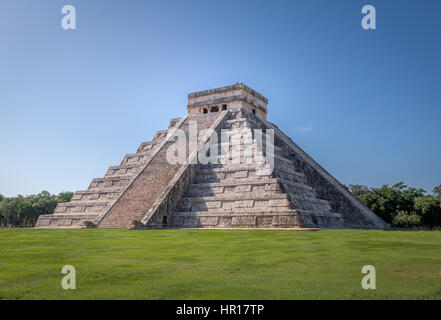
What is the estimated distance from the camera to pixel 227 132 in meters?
24.6

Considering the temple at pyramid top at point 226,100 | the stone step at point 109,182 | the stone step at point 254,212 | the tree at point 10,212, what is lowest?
the tree at point 10,212

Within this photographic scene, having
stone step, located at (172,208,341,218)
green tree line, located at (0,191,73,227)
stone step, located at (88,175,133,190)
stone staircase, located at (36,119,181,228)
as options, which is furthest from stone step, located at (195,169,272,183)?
green tree line, located at (0,191,73,227)

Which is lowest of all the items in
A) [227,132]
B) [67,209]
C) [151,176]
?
[67,209]

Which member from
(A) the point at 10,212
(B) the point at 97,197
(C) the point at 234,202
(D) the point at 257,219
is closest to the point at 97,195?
(B) the point at 97,197

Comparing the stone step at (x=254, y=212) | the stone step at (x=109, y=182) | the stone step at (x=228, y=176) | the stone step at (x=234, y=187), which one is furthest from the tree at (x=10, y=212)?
the stone step at (x=254, y=212)

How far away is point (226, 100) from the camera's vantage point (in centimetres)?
2886

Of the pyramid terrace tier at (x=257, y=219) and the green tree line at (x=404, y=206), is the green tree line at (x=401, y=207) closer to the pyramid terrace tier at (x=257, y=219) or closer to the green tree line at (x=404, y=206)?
the green tree line at (x=404, y=206)

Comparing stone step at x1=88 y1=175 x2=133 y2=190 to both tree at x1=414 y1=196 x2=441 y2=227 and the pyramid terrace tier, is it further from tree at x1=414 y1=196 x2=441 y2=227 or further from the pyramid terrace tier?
tree at x1=414 y1=196 x2=441 y2=227

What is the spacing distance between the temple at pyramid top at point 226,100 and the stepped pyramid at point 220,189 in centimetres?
116

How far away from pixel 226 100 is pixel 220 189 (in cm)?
1095

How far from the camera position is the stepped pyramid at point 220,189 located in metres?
17.8

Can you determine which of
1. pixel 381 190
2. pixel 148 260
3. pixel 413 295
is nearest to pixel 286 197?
pixel 148 260

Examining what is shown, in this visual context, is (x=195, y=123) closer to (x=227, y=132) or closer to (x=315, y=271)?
(x=227, y=132)

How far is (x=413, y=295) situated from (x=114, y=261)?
4.69 meters
